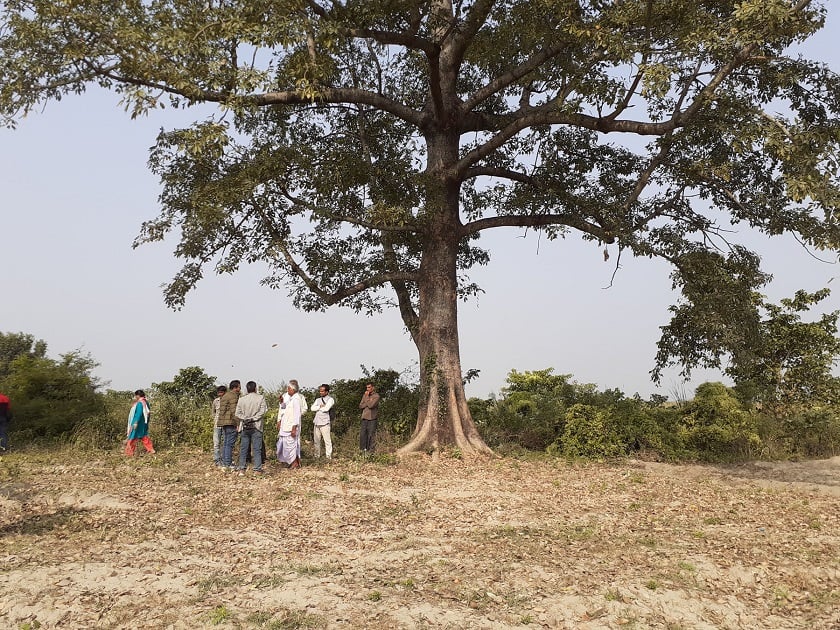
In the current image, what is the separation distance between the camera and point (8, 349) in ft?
124

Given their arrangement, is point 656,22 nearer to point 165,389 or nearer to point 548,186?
point 548,186

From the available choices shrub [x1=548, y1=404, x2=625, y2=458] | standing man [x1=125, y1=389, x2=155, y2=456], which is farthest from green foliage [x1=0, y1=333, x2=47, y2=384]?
shrub [x1=548, y1=404, x2=625, y2=458]

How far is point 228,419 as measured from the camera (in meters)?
14.6

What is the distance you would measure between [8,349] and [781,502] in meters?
38.9

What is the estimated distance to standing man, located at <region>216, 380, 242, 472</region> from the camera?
1452 cm

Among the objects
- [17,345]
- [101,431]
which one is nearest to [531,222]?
[101,431]

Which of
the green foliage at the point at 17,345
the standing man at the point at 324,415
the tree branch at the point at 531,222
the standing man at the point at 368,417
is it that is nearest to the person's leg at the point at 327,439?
the standing man at the point at 324,415

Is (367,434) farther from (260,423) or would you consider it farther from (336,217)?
(336,217)

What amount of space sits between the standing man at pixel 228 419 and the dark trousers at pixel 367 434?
348 cm

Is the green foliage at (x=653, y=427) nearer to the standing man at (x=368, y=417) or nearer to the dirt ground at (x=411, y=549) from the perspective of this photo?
the dirt ground at (x=411, y=549)

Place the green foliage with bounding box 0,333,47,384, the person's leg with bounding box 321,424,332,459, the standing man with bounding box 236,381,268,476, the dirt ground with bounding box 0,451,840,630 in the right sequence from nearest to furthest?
the dirt ground with bounding box 0,451,840,630 → the standing man with bounding box 236,381,268,476 → the person's leg with bounding box 321,424,332,459 → the green foliage with bounding box 0,333,47,384

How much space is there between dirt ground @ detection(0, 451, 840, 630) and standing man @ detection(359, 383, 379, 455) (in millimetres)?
2306

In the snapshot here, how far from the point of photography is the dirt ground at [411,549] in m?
6.88

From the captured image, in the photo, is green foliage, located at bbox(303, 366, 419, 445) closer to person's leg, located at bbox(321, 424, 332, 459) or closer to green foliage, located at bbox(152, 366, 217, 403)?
person's leg, located at bbox(321, 424, 332, 459)
